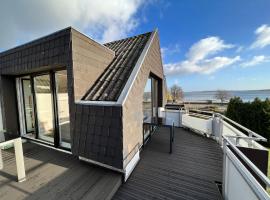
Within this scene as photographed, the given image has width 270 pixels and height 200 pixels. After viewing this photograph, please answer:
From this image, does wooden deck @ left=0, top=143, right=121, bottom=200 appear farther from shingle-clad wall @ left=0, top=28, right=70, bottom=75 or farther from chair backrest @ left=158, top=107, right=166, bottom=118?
chair backrest @ left=158, top=107, right=166, bottom=118

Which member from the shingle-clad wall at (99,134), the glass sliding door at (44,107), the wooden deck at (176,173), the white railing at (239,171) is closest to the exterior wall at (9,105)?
the glass sliding door at (44,107)

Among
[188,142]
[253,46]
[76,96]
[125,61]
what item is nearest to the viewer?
[76,96]

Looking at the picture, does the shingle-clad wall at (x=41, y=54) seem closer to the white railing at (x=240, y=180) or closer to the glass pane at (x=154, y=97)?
the white railing at (x=240, y=180)

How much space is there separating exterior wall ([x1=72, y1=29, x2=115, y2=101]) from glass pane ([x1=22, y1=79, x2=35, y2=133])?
3.17m

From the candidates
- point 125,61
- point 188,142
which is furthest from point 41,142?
point 188,142

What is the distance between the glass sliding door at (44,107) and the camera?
13.4ft

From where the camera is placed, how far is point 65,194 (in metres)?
2.26

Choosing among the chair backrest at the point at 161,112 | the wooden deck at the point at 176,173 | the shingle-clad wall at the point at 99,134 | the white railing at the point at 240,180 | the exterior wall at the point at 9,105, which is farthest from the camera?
the chair backrest at the point at 161,112

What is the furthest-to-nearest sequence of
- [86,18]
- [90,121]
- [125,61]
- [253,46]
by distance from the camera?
[253,46]
[86,18]
[125,61]
[90,121]

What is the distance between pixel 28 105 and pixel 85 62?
3530 mm

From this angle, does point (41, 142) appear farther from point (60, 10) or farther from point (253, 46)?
point (253, 46)

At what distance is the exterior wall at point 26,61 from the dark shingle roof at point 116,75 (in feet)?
2.98

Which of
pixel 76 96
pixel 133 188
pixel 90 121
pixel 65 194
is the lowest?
pixel 133 188

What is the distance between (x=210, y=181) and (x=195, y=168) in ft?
1.67
